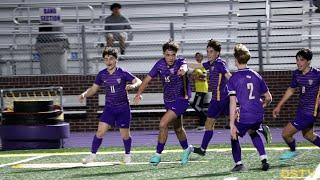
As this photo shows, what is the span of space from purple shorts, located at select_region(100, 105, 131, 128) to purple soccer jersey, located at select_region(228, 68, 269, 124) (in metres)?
2.32

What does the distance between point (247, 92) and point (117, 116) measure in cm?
258

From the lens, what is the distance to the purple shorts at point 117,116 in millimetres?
12234

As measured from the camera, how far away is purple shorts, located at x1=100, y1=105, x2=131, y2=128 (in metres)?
12.2

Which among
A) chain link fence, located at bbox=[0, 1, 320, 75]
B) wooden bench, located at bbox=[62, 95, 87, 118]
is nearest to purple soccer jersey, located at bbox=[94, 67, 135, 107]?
chain link fence, located at bbox=[0, 1, 320, 75]

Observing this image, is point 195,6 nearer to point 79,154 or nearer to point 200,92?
point 200,92

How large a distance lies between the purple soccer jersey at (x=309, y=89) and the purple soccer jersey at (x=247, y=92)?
1514 mm

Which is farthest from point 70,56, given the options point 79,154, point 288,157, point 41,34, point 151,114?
point 288,157

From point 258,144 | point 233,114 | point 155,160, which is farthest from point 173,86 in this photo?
point 258,144

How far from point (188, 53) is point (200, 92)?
219cm

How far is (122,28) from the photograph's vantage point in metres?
20.5

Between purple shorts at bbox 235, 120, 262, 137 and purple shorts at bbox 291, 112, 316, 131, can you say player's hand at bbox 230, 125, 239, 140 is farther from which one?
purple shorts at bbox 291, 112, 316, 131

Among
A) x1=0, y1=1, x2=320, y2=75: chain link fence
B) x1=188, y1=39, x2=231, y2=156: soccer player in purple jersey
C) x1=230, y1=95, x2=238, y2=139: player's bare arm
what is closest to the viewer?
x1=230, y1=95, x2=238, y2=139: player's bare arm

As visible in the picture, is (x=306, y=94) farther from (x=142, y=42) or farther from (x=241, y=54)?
(x=142, y=42)

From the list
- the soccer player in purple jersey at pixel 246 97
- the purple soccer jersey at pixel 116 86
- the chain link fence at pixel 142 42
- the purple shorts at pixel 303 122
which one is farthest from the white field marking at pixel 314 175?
the chain link fence at pixel 142 42
